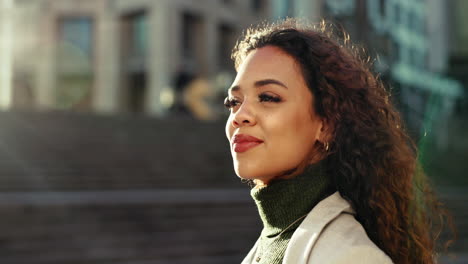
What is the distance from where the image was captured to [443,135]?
1745 cm

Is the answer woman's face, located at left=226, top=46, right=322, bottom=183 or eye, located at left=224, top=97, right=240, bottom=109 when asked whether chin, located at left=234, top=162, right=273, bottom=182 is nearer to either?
woman's face, located at left=226, top=46, right=322, bottom=183

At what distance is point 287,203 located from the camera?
1.39 meters

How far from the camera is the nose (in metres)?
1.40

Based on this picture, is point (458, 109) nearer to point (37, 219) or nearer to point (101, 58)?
point (101, 58)

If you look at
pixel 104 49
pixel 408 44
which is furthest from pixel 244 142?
pixel 408 44

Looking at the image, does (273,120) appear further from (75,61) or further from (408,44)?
(408,44)

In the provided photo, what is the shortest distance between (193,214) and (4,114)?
24.1 ft

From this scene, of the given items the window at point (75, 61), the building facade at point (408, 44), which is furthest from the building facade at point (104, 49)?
the building facade at point (408, 44)

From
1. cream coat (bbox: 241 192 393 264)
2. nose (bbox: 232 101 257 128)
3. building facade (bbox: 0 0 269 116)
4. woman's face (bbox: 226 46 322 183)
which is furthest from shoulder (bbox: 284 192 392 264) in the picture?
building facade (bbox: 0 0 269 116)

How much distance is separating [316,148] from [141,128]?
39.9ft

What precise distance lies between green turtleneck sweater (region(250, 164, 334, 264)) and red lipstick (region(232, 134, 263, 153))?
0.12 meters

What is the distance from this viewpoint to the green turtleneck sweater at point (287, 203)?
1371 mm

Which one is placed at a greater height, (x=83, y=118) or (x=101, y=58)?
(x=101, y=58)

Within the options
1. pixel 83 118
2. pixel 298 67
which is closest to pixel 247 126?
pixel 298 67
